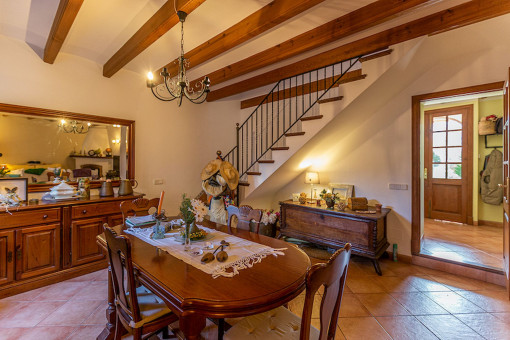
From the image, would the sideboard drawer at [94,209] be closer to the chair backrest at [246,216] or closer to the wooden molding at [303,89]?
the chair backrest at [246,216]

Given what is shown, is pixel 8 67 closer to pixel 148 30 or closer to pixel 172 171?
pixel 148 30

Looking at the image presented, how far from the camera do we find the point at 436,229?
4457 millimetres

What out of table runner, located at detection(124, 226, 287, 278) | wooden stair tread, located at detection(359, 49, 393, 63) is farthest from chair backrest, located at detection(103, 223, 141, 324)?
wooden stair tread, located at detection(359, 49, 393, 63)

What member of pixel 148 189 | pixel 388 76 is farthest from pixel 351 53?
pixel 148 189

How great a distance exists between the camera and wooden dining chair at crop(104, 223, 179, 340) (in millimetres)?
1229

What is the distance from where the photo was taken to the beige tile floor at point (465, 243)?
3031 millimetres

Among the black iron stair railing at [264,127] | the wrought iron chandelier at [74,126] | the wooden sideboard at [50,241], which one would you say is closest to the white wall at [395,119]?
the black iron stair railing at [264,127]

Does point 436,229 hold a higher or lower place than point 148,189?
lower

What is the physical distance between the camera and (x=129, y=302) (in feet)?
4.55

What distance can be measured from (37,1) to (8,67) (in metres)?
1.11

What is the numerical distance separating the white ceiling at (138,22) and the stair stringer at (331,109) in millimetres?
330

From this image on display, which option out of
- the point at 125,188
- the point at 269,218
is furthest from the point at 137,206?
Result: the point at 269,218

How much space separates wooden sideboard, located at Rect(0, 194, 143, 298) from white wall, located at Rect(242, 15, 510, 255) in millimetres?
2603

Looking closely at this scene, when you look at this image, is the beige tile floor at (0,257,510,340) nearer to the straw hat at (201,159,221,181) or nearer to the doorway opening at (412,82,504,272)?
the doorway opening at (412,82,504,272)
